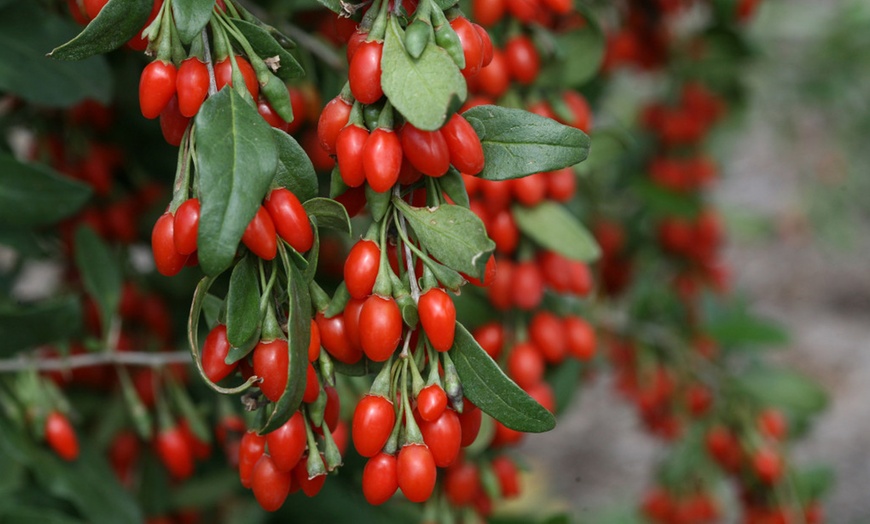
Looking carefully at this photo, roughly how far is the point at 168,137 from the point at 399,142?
0.76ft

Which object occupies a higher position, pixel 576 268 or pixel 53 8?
pixel 53 8

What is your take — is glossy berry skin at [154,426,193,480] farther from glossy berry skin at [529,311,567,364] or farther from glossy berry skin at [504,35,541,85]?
glossy berry skin at [504,35,541,85]

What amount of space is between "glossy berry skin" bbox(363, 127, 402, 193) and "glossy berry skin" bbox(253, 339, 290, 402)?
169 mm

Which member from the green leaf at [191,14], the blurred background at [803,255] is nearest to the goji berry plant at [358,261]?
the green leaf at [191,14]

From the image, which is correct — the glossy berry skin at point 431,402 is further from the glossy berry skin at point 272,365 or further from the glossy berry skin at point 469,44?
the glossy berry skin at point 469,44

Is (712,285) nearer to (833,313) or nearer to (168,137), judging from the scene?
(168,137)

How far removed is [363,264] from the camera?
0.83 metres

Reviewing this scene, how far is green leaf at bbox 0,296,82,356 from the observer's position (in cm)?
141

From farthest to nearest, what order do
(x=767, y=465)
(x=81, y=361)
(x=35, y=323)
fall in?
(x=767, y=465) → (x=81, y=361) → (x=35, y=323)

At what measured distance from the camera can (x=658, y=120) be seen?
2.49 metres

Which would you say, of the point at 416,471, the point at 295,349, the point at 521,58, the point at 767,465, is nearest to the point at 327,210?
the point at 295,349

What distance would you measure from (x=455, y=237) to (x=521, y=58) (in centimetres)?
58

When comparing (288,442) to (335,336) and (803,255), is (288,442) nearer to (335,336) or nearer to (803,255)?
(335,336)

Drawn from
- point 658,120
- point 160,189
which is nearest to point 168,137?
point 160,189
